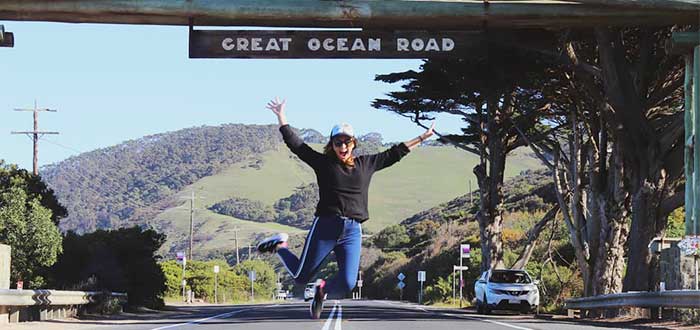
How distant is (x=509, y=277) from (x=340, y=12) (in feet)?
59.6

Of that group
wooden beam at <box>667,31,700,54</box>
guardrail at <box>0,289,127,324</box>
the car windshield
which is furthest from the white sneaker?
the car windshield

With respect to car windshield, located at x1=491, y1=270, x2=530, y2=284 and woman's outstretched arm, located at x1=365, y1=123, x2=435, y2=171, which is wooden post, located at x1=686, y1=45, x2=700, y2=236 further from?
car windshield, located at x1=491, y1=270, x2=530, y2=284

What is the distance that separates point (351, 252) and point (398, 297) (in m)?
87.2

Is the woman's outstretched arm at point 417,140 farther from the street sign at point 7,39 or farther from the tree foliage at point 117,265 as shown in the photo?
the tree foliage at point 117,265

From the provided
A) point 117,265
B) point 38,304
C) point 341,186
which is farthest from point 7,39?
point 117,265

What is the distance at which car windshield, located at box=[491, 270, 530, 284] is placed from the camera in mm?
36188

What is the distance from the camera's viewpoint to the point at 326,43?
20.1m

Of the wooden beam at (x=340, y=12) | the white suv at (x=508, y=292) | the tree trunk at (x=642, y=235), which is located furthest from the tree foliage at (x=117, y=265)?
the wooden beam at (x=340, y=12)

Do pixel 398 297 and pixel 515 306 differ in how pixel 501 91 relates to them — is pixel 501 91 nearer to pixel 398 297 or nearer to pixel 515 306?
pixel 515 306

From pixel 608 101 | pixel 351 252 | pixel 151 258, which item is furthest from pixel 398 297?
pixel 351 252

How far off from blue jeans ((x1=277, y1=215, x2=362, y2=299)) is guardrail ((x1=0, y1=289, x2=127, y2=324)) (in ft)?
43.0

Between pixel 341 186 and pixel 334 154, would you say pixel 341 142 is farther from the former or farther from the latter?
pixel 341 186

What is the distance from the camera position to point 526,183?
117 meters

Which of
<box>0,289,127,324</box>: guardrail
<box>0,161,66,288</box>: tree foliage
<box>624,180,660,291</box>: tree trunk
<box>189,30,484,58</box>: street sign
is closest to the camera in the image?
<box>189,30,484,58</box>: street sign
